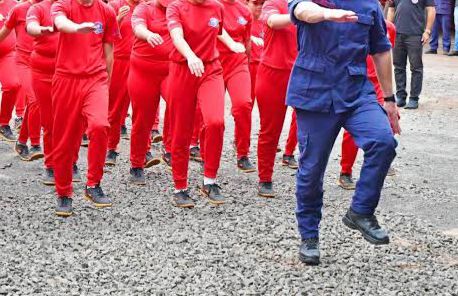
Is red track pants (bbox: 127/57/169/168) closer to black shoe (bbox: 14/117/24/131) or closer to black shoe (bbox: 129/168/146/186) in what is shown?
black shoe (bbox: 129/168/146/186)

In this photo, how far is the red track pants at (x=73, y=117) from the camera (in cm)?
683

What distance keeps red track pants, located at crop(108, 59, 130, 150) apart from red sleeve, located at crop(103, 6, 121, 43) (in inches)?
67.3

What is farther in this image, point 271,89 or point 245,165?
point 245,165

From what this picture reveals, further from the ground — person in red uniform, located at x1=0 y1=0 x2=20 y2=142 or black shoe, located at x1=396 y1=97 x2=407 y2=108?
person in red uniform, located at x1=0 y1=0 x2=20 y2=142

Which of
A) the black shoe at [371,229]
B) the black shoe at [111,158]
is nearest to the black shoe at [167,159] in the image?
the black shoe at [111,158]

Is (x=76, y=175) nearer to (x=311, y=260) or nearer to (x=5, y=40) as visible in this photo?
(x=5, y=40)

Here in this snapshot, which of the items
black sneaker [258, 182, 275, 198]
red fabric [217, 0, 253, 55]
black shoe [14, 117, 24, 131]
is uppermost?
red fabric [217, 0, 253, 55]

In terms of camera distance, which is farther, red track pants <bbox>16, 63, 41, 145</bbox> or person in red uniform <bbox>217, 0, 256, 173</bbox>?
red track pants <bbox>16, 63, 41, 145</bbox>

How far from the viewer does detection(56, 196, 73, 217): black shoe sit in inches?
273

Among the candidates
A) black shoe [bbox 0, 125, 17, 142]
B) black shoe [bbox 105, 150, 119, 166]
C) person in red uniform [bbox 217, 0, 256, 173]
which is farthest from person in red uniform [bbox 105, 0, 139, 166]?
black shoe [bbox 0, 125, 17, 142]

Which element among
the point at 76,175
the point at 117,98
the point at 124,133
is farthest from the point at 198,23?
the point at 124,133

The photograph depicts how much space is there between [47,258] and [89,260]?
30 cm

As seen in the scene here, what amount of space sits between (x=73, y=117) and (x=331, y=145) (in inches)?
91.9

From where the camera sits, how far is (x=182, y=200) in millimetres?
7320
